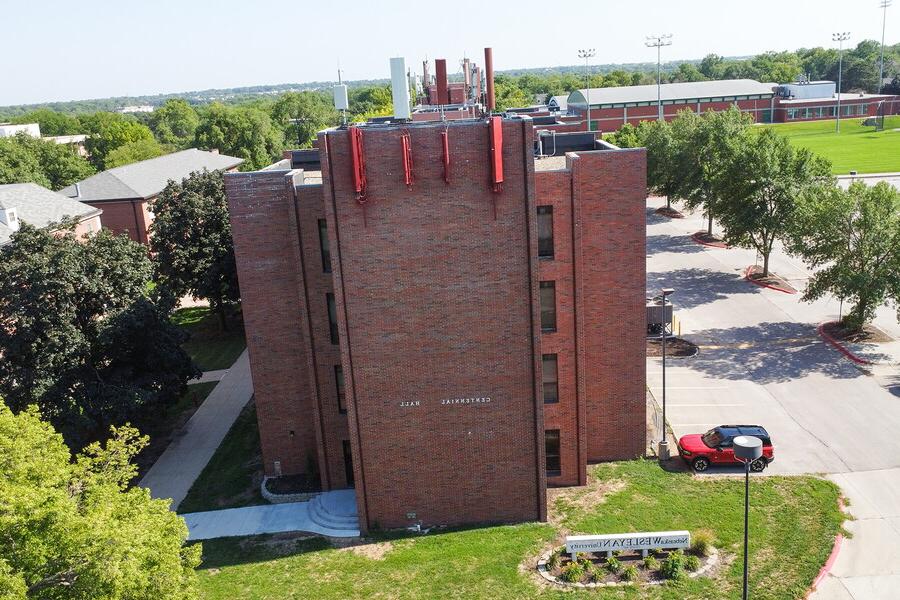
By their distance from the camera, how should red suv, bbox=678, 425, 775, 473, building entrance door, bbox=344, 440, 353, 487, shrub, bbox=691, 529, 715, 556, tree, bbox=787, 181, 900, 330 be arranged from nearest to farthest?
1. shrub, bbox=691, 529, 715, 556
2. red suv, bbox=678, 425, 775, 473
3. building entrance door, bbox=344, 440, 353, 487
4. tree, bbox=787, 181, 900, 330

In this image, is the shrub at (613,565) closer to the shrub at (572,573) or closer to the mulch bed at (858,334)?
the shrub at (572,573)

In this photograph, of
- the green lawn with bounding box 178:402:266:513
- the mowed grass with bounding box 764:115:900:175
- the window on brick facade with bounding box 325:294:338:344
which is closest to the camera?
the window on brick facade with bounding box 325:294:338:344

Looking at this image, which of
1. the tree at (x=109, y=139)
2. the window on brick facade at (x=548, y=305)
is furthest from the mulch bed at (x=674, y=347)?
the tree at (x=109, y=139)

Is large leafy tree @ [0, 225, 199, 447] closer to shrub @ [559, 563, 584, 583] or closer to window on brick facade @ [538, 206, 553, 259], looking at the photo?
window on brick facade @ [538, 206, 553, 259]

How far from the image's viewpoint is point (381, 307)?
2036cm

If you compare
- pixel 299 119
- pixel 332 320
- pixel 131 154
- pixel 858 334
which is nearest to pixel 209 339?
pixel 332 320

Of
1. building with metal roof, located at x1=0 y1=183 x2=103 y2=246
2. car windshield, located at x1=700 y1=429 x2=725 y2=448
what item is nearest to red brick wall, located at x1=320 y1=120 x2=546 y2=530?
car windshield, located at x1=700 y1=429 x2=725 y2=448

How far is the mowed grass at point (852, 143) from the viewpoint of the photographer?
83375mm

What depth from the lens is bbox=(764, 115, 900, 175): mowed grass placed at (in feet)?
274

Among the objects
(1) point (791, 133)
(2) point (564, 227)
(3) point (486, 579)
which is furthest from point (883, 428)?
(1) point (791, 133)

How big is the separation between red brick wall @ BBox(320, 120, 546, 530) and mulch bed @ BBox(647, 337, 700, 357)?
15115mm

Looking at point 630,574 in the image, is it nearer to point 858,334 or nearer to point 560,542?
point 560,542

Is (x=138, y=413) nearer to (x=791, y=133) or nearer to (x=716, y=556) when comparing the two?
(x=716, y=556)

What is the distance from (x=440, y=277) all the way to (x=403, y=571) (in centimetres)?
795
